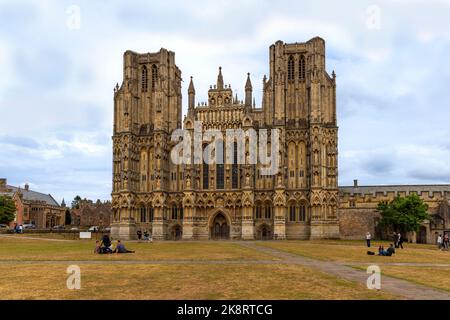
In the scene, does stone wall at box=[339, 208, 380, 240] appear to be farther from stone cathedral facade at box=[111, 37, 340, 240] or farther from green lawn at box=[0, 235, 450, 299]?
green lawn at box=[0, 235, 450, 299]

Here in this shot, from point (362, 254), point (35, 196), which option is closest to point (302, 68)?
point (362, 254)

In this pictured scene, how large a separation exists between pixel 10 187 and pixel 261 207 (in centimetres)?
7789

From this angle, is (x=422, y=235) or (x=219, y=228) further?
(x=219, y=228)

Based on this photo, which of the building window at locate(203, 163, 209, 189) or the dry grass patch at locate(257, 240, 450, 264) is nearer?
the dry grass patch at locate(257, 240, 450, 264)

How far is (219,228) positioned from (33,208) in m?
64.6

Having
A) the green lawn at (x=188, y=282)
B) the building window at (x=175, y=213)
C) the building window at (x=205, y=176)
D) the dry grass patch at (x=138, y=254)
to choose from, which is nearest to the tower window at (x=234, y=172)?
the building window at (x=205, y=176)

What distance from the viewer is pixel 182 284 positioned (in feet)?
61.5

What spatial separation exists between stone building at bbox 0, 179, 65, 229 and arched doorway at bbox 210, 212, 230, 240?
55195 millimetres

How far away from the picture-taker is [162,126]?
283ft

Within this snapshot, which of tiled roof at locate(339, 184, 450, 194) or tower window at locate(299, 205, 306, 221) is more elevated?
tiled roof at locate(339, 184, 450, 194)

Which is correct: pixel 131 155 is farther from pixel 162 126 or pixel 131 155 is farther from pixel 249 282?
pixel 249 282

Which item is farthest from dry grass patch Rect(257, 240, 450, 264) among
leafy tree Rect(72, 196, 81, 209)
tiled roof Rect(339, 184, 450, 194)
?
leafy tree Rect(72, 196, 81, 209)

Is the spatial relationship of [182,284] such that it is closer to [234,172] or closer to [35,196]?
[234,172]

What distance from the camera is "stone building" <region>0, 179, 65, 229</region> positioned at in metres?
119
